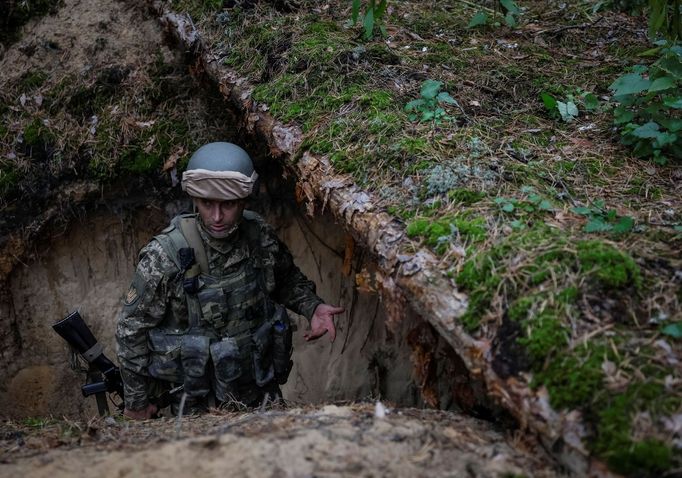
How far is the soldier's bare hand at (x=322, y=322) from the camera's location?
4.54 meters

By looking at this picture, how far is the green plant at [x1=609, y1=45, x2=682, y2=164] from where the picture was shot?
3832 mm

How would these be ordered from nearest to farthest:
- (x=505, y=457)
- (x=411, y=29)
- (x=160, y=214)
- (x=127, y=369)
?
(x=505, y=457) < (x=127, y=369) < (x=411, y=29) < (x=160, y=214)

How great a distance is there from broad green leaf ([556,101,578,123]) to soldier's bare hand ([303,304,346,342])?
212 centimetres

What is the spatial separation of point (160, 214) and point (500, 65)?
3426mm

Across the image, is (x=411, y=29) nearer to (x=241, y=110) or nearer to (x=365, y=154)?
(x=241, y=110)

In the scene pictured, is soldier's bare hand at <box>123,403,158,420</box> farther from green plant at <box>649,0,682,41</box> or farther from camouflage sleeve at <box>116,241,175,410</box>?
green plant at <box>649,0,682,41</box>

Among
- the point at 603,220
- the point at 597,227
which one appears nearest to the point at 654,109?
the point at 603,220

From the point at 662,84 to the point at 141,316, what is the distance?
3705 mm

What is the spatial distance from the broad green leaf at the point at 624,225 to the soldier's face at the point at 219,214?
242cm

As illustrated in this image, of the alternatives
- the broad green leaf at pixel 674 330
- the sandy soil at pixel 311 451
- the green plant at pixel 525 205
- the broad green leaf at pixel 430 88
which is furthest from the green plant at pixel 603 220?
the broad green leaf at pixel 430 88

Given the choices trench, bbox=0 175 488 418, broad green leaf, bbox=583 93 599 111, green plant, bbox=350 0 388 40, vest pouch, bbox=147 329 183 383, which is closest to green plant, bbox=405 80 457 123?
green plant, bbox=350 0 388 40

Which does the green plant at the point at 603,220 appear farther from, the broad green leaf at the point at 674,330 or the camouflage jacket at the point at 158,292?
the camouflage jacket at the point at 158,292

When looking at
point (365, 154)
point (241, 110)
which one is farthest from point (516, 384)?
point (241, 110)

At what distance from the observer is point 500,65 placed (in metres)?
5.00
